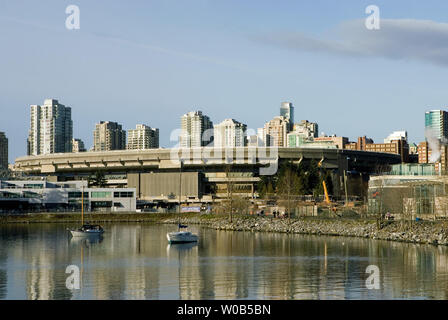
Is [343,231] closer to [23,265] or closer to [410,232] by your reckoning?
[410,232]

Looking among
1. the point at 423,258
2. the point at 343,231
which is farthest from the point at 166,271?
the point at 343,231

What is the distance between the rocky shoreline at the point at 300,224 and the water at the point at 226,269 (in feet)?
9.77

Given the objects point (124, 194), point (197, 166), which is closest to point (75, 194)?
point (124, 194)

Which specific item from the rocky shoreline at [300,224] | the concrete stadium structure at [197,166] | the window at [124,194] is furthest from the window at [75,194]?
the concrete stadium structure at [197,166]

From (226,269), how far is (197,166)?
98.5 metres

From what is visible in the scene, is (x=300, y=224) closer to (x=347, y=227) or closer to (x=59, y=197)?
(x=347, y=227)

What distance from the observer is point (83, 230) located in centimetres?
7988

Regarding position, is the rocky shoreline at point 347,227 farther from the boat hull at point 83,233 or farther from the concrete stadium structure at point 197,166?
the concrete stadium structure at point 197,166

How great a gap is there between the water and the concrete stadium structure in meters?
67.9

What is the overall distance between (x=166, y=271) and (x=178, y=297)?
35.5 feet

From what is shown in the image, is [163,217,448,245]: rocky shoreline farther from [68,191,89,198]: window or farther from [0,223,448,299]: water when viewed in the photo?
[68,191,89,198]: window

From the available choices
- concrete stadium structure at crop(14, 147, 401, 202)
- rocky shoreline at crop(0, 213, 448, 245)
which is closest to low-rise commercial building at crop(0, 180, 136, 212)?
concrete stadium structure at crop(14, 147, 401, 202)

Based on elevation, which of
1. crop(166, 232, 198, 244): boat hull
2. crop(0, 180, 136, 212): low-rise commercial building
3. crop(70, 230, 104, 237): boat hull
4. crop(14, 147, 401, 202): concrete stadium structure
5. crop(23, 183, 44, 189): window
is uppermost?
crop(14, 147, 401, 202): concrete stadium structure

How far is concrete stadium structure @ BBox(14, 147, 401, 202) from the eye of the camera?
137875 mm
